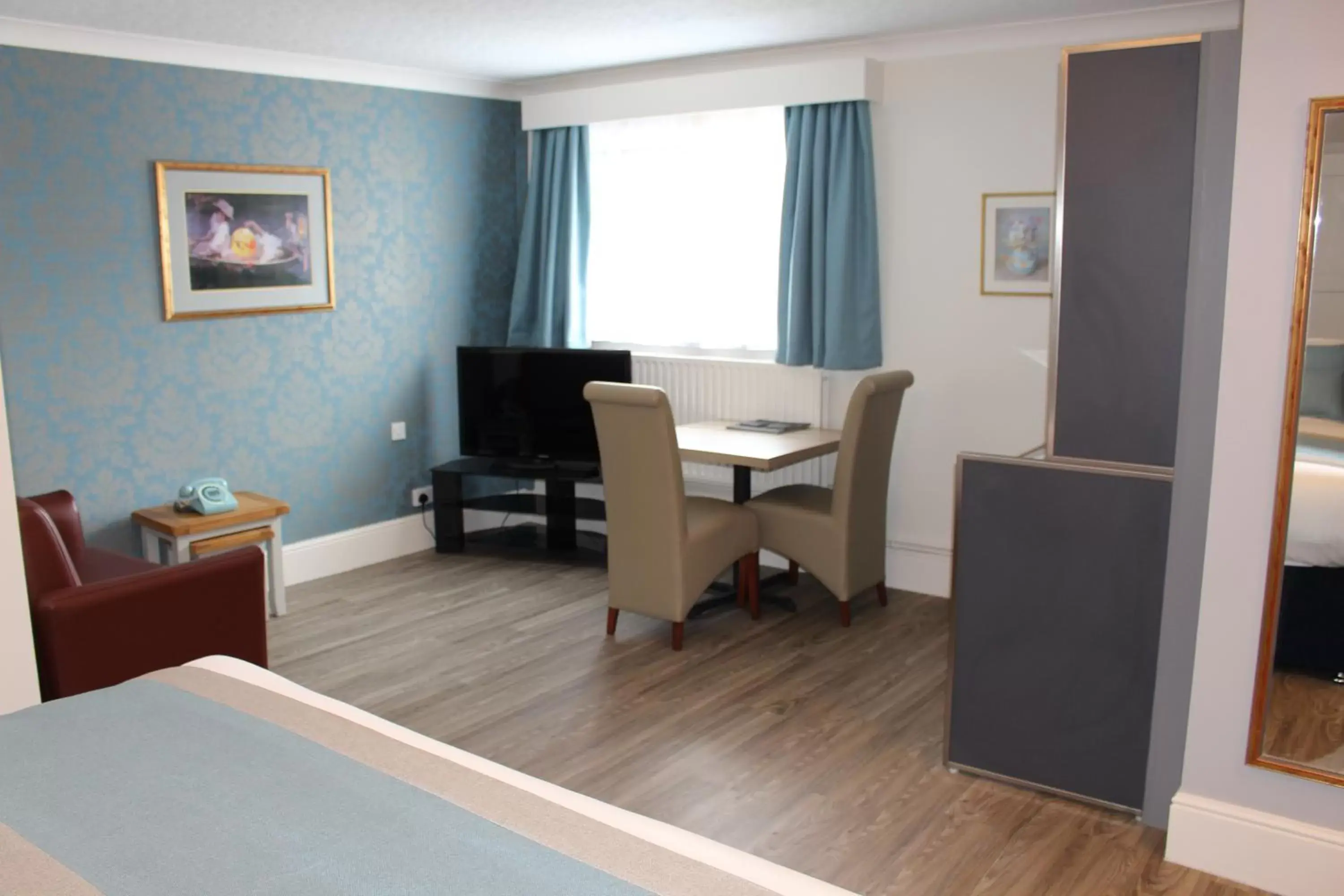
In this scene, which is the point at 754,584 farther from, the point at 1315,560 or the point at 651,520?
the point at 1315,560

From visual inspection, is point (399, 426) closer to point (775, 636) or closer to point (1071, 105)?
point (775, 636)

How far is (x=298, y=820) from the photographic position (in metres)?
1.71

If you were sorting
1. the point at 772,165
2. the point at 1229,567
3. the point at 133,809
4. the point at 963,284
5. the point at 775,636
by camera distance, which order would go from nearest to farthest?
1. the point at 133,809
2. the point at 1229,567
3. the point at 775,636
4. the point at 963,284
5. the point at 772,165

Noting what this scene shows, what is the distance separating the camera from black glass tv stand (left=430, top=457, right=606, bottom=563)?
564 centimetres

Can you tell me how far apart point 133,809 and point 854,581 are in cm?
334

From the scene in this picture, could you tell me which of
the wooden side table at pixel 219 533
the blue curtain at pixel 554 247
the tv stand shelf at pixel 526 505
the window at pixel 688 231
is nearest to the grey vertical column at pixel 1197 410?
the window at pixel 688 231

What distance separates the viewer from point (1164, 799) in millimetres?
2938

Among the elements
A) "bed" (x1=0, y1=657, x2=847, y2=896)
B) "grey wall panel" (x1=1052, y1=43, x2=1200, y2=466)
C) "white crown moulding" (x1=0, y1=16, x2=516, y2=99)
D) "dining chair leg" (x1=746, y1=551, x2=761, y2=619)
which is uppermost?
"white crown moulding" (x1=0, y1=16, x2=516, y2=99)

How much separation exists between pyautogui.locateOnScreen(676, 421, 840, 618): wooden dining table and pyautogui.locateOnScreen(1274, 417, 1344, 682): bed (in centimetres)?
218

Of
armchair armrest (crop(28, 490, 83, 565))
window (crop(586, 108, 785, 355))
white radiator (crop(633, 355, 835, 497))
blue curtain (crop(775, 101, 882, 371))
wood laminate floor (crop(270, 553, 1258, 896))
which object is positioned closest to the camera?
wood laminate floor (crop(270, 553, 1258, 896))

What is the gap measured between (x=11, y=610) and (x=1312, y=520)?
3038 mm

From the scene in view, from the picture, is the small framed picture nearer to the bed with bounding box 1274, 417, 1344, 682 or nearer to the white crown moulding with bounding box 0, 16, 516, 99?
the bed with bounding box 1274, 417, 1344, 682

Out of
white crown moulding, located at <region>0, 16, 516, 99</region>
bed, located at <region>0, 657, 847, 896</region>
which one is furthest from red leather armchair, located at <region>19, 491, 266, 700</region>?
white crown moulding, located at <region>0, 16, 516, 99</region>

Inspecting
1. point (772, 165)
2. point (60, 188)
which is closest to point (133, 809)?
point (60, 188)
